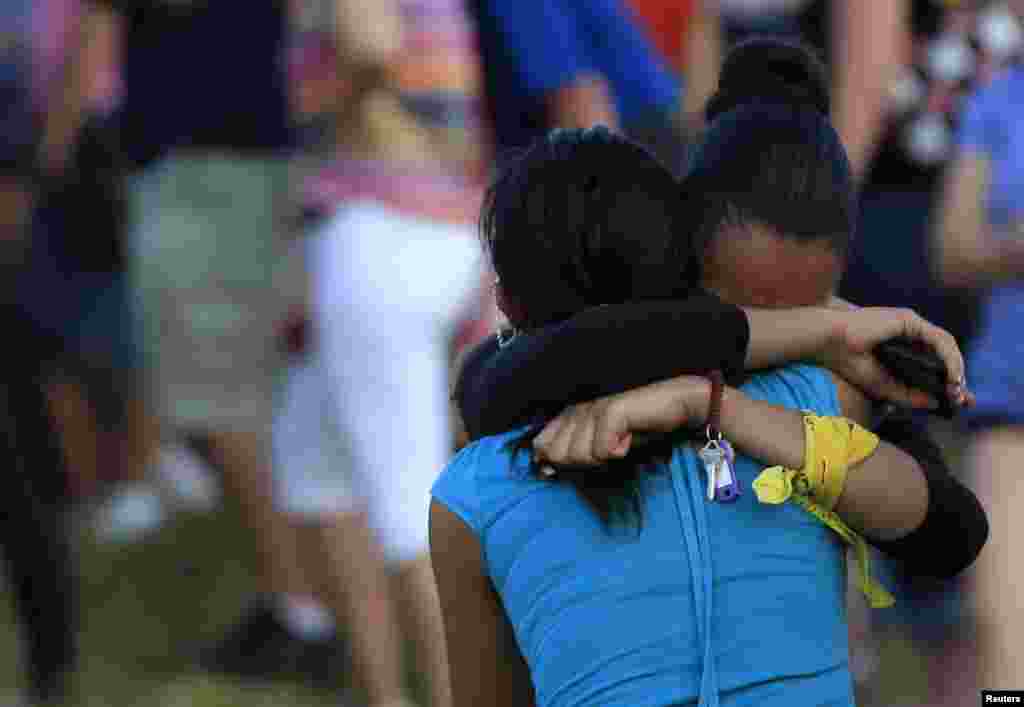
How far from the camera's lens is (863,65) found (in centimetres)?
399

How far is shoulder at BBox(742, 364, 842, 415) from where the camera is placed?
1855 mm

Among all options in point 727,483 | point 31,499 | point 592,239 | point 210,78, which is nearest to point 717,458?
point 727,483

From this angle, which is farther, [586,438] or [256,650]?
[256,650]

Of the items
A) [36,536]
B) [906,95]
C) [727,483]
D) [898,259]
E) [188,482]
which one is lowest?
[188,482]

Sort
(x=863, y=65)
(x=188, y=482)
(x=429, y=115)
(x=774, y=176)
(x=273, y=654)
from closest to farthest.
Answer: (x=774, y=176), (x=429, y=115), (x=863, y=65), (x=273, y=654), (x=188, y=482)

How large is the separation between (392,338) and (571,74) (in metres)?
0.66

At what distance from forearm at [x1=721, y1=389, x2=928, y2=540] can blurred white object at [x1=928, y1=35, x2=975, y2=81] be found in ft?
8.16

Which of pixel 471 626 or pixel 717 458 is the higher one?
pixel 717 458

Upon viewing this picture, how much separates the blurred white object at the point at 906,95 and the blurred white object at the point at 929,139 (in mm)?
35

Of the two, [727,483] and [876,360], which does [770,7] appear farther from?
[727,483]

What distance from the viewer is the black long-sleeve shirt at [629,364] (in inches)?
68.1

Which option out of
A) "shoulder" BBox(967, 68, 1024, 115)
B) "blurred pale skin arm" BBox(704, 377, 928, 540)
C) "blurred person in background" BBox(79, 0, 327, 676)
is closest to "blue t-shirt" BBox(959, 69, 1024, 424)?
"shoulder" BBox(967, 68, 1024, 115)

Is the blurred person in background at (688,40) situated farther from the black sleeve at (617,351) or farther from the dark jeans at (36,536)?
the black sleeve at (617,351)

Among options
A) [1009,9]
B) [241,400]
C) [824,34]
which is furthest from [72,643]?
[1009,9]
